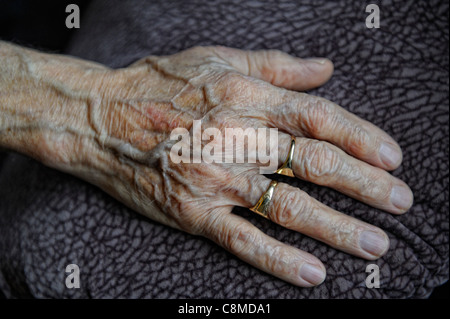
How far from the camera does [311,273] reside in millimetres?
816

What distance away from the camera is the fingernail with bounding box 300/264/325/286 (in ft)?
2.68

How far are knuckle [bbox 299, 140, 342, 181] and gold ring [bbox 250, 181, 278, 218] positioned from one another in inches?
2.5

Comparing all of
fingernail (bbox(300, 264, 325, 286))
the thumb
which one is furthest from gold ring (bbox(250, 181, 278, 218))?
the thumb

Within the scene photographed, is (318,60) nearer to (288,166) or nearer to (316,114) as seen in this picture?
(316,114)

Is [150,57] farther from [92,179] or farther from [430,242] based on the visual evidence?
[430,242]

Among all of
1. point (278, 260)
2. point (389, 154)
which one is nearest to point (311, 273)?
point (278, 260)

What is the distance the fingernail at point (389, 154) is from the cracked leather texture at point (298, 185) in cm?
3

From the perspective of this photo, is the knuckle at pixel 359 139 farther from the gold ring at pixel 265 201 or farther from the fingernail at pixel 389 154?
the gold ring at pixel 265 201

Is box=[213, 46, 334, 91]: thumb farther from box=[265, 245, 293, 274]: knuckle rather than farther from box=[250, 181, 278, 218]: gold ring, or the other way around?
box=[265, 245, 293, 274]: knuckle

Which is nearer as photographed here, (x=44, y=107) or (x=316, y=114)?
(x=316, y=114)

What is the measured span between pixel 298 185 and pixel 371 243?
6.9 inches

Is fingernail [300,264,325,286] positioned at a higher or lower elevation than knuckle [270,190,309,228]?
lower

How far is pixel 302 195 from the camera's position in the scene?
84 centimetres

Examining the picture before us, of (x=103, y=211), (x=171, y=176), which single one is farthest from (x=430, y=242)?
(x=103, y=211)
